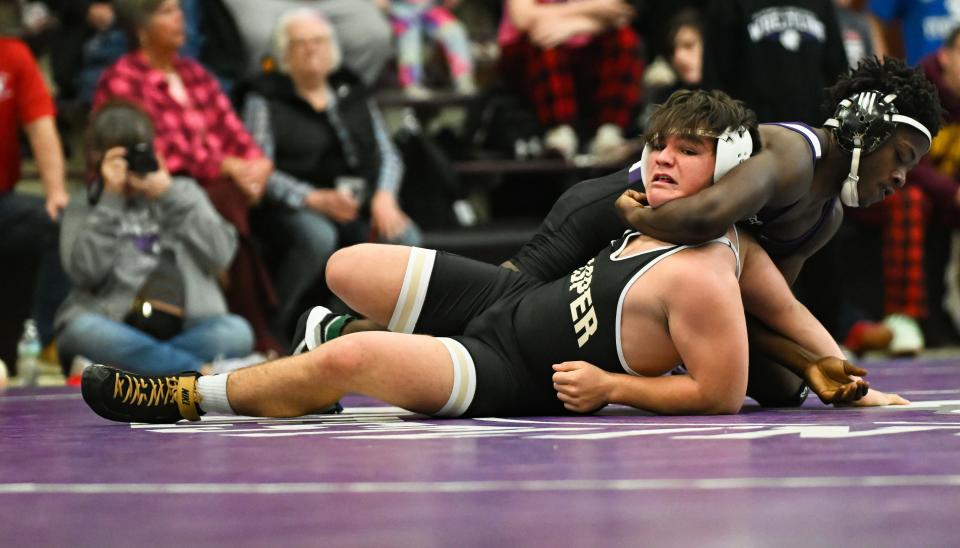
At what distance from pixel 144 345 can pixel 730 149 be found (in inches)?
112

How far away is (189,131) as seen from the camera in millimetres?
6039

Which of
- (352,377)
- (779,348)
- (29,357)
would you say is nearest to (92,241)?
(29,357)

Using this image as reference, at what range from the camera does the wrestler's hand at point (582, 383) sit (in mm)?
3088

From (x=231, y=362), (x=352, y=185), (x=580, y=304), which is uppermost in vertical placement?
(x=352, y=185)

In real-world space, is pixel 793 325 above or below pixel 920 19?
below

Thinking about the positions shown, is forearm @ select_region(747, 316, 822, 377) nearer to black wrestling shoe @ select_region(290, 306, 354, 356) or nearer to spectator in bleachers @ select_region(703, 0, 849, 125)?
black wrestling shoe @ select_region(290, 306, 354, 356)

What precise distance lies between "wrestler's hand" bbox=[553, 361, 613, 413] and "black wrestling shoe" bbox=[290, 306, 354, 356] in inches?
23.4

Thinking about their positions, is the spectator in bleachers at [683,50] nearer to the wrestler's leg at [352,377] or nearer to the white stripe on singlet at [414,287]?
the white stripe on singlet at [414,287]

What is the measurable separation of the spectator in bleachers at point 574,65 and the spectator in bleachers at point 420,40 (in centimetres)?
22

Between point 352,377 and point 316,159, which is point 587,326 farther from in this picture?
point 316,159

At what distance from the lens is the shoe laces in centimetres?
303

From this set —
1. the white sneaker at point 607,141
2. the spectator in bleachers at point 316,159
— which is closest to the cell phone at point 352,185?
the spectator in bleachers at point 316,159

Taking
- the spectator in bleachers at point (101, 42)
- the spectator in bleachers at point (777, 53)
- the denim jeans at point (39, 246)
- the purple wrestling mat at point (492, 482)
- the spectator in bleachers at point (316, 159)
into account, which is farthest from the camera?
the spectator in bleachers at point (101, 42)

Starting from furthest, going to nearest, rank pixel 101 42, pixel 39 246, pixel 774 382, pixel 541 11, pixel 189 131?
pixel 541 11 < pixel 101 42 < pixel 189 131 < pixel 39 246 < pixel 774 382
